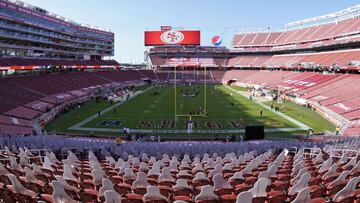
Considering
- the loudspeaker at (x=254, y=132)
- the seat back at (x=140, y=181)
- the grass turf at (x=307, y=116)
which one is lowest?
the grass turf at (x=307, y=116)

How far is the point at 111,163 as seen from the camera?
12.7 meters

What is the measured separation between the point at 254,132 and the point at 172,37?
61.8m

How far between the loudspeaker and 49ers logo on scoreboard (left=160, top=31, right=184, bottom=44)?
198ft

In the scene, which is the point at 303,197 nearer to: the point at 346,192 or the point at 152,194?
the point at 346,192

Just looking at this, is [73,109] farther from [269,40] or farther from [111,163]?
[269,40]

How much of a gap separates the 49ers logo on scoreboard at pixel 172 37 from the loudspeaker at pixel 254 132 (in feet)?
198

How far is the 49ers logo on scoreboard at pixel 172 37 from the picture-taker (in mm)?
84125

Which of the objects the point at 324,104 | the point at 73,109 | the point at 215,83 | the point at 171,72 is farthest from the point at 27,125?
the point at 171,72

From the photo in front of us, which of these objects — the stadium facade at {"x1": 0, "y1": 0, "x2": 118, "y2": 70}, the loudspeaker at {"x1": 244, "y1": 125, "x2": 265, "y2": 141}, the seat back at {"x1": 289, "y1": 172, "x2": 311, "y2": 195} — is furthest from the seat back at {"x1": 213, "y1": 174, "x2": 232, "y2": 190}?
the stadium facade at {"x1": 0, "y1": 0, "x2": 118, "y2": 70}

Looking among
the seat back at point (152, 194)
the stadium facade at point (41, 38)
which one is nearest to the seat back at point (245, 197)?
the seat back at point (152, 194)

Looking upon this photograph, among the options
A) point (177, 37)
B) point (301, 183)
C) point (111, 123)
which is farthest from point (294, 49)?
point (301, 183)

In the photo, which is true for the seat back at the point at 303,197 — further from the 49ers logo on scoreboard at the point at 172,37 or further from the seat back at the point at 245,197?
the 49ers logo on scoreboard at the point at 172,37

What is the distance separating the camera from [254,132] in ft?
84.5

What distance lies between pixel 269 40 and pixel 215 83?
81.5ft
